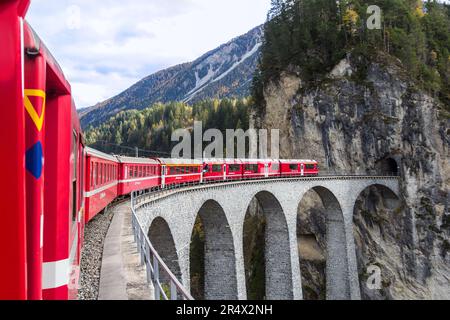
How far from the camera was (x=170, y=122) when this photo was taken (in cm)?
12612

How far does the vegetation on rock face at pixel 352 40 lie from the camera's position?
41.4m

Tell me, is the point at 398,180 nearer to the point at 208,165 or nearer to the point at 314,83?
the point at 314,83

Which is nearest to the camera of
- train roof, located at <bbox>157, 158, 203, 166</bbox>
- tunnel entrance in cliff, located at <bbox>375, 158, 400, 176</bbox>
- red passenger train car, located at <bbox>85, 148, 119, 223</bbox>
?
red passenger train car, located at <bbox>85, 148, 119, 223</bbox>

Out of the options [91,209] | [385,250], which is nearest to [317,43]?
[385,250]

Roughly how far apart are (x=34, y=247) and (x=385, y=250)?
4102cm

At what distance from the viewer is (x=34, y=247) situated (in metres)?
2.34

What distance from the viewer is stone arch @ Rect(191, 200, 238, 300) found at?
22688 mm

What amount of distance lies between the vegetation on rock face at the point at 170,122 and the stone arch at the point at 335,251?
2107 inches

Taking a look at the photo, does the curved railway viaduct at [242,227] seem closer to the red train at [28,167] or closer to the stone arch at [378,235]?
the stone arch at [378,235]

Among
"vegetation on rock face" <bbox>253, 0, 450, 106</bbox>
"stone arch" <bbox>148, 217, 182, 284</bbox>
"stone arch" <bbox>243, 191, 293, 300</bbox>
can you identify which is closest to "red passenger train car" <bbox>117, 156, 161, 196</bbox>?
"stone arch" <bbox>148, 217, 182, 284</bbox>

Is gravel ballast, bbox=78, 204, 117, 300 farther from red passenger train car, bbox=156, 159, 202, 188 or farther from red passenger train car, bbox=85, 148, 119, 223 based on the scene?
red passenger train car, bbox=156, 159, 202, 188

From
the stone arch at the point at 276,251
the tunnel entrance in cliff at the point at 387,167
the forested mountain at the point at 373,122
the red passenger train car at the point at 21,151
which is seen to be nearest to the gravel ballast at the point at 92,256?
the red passenger train car at the point at 21,151

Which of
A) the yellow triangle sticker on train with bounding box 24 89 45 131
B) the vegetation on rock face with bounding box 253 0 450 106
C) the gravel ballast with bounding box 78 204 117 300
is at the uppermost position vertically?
the vegetation on rock face with bounding box 253 0 450 106

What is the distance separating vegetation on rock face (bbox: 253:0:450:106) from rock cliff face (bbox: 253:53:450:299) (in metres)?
2.09
